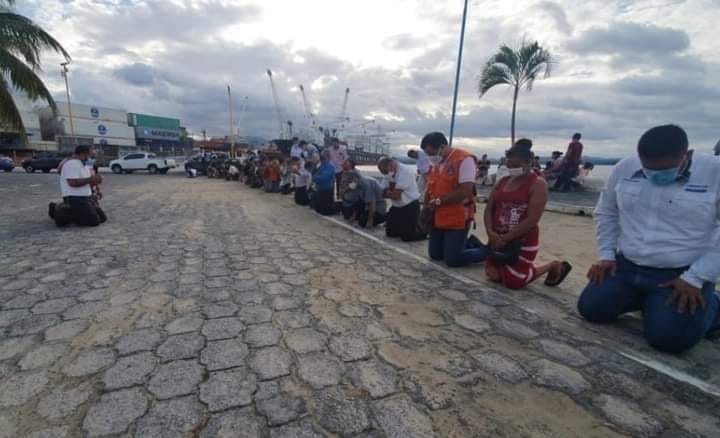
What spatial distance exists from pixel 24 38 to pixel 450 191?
1421 centimetres

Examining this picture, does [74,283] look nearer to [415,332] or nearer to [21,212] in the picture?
[415,332]

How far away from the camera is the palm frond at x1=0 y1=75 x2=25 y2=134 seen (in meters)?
10.8

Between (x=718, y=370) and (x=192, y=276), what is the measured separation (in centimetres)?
410

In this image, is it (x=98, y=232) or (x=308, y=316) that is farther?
(x=98, y=232)

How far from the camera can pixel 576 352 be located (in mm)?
2205

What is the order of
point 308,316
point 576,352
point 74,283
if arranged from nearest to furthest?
point 576,352
point 308,316
point 74,283

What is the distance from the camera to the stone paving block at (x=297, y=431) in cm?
147

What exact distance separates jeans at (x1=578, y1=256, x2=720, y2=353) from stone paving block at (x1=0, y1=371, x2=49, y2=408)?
11.5 ft

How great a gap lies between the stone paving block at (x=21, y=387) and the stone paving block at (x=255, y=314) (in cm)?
109

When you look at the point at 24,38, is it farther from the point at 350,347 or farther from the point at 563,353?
the point at 563,353

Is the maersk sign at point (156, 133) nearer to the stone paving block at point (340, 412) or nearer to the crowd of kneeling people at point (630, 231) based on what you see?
the crowd of kneeling people at point (630, 231)

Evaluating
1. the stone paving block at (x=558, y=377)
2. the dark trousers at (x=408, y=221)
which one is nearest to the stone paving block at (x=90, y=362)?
the stone paving block at (x=558, y=377)

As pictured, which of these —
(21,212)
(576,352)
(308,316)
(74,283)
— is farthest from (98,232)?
(576,352)

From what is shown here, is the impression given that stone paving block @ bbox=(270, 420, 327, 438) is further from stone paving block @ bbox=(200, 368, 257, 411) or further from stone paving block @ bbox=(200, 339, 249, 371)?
stone paving block @ bbox=(200, 339, 249, 371)
